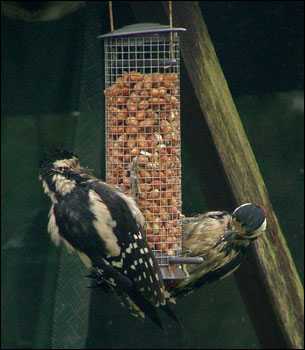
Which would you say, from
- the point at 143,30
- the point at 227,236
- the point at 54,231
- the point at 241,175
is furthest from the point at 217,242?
the point at 143,30

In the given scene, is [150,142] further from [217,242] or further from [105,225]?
[217,242]

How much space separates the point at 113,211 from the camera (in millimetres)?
3039

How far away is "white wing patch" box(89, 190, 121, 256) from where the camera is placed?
9.91 ft

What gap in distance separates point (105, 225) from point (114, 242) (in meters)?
0.06

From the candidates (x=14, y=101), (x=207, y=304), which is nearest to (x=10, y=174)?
(x=14, y=101)

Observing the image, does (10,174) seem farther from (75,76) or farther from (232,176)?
(232,176)

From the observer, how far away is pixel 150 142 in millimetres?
3156

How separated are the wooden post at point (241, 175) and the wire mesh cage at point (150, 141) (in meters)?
0.25

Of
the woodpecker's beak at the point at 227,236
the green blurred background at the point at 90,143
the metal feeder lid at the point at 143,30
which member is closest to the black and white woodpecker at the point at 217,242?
the woodpecker's beak at the point at 227,236

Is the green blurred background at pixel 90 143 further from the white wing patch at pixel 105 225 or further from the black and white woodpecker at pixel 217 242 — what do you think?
the white wing patch at pixel 105 225

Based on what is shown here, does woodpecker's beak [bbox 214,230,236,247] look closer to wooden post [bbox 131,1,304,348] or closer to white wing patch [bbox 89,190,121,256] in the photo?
wooden post [bbox 131,1,304,348]

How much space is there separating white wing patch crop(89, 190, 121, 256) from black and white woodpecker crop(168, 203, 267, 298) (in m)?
0.34

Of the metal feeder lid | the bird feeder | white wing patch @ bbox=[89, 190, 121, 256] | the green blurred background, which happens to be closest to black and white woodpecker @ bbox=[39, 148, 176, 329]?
white wing patch @ bbox=[89, 190, 121, 256]

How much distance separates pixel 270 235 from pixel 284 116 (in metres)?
0.94
